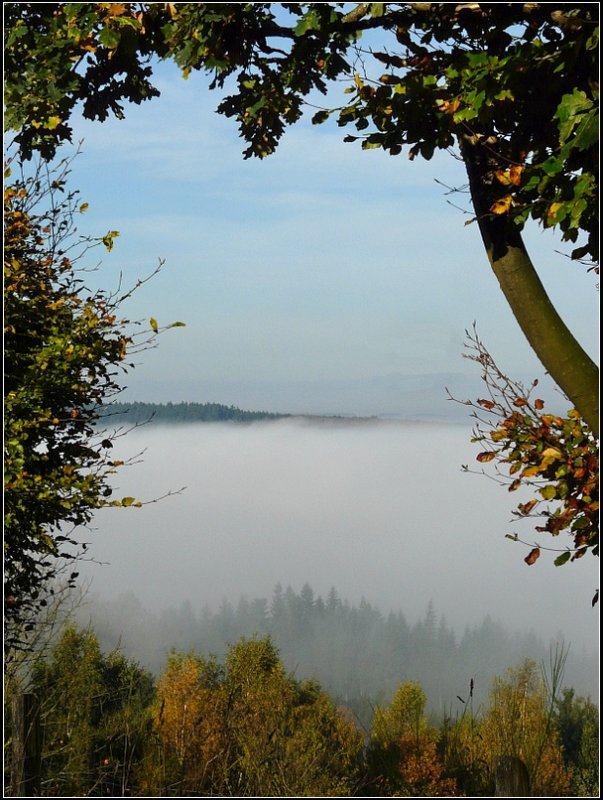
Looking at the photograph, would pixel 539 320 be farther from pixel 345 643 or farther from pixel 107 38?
pixel 345 643

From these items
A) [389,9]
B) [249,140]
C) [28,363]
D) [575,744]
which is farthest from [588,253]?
[575,744]

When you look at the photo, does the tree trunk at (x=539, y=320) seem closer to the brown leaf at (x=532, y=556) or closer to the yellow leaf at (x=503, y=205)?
the yellow leaf at (x=503, y=205)

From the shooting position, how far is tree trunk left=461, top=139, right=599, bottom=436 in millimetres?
6574

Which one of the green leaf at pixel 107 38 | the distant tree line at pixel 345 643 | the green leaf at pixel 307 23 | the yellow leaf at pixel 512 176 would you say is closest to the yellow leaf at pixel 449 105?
the yellow leaf at pixel 512 176

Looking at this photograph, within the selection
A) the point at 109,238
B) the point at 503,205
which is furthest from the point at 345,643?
the point at 503,205

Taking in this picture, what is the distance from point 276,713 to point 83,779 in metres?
2.06

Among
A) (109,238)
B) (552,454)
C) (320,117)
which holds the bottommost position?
(552,454)

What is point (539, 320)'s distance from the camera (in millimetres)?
6602

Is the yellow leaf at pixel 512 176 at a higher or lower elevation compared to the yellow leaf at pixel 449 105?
lower

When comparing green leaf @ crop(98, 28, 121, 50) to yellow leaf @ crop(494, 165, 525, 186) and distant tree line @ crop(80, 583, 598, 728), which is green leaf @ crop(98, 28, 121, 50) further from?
distant tree line @ crop(80, 583, 598, 728)

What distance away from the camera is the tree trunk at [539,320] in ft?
21.6

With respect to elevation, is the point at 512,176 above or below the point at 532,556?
above

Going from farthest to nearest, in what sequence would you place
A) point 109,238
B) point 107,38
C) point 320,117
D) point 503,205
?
point 109,238 → point 320,117 → point 107,38 → point 503,205

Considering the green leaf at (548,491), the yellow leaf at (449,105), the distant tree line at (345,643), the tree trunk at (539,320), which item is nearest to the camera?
the yellow leaf at (449,105)
